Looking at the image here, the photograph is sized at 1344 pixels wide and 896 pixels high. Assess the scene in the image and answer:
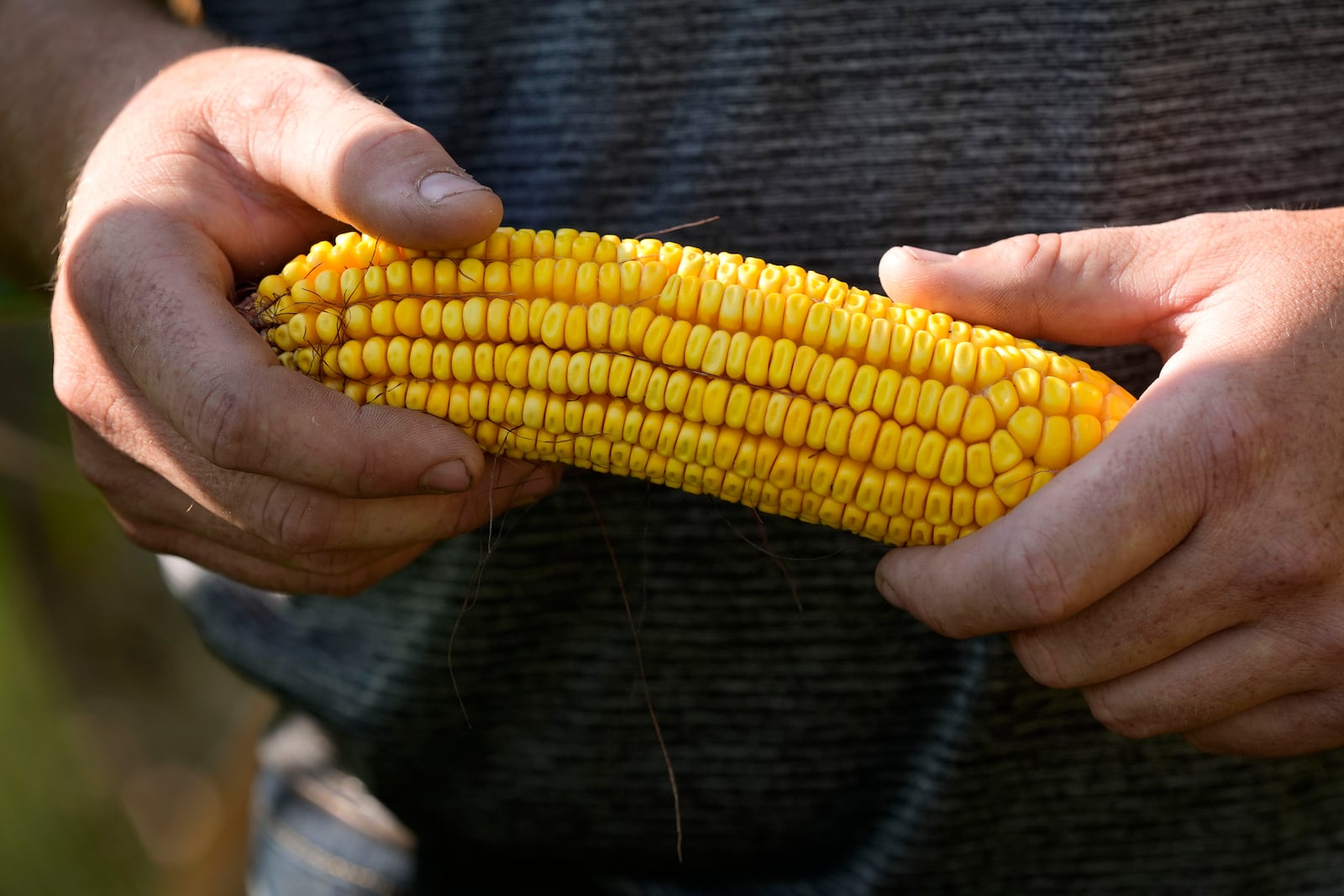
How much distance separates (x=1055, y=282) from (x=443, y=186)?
79cm

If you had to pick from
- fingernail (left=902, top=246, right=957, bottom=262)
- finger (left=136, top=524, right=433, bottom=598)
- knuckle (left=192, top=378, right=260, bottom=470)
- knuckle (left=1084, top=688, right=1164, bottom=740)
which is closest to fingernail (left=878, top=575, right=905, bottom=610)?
knuckle (left=1084, top=688, right=1164, bottom=740)

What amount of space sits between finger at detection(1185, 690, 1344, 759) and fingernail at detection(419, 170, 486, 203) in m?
1.22

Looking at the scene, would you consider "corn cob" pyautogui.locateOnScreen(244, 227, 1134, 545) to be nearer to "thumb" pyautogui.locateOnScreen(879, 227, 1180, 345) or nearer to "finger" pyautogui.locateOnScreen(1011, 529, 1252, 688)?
"thumb" pyautogui.locateOnScreen(879, 227, 1180, 345)

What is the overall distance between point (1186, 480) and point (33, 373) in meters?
3.76

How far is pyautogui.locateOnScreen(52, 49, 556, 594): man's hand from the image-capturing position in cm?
111

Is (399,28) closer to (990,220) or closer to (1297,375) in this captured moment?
(990,220)

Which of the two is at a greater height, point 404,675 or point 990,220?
point 990,220

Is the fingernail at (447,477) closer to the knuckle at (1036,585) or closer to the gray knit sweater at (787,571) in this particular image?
the gray knit sweater at (787,571)

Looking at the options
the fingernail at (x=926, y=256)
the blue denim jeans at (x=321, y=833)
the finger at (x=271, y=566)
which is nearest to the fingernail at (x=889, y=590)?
the fingernail at (x=926, y=256)

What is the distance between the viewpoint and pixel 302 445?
1.11 m

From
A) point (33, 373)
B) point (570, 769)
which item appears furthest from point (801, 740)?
point (33, 373)

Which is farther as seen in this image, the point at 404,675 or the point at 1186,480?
the point at 404,675

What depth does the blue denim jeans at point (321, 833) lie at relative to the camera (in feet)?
6.58

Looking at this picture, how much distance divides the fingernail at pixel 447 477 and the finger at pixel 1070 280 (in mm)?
635
